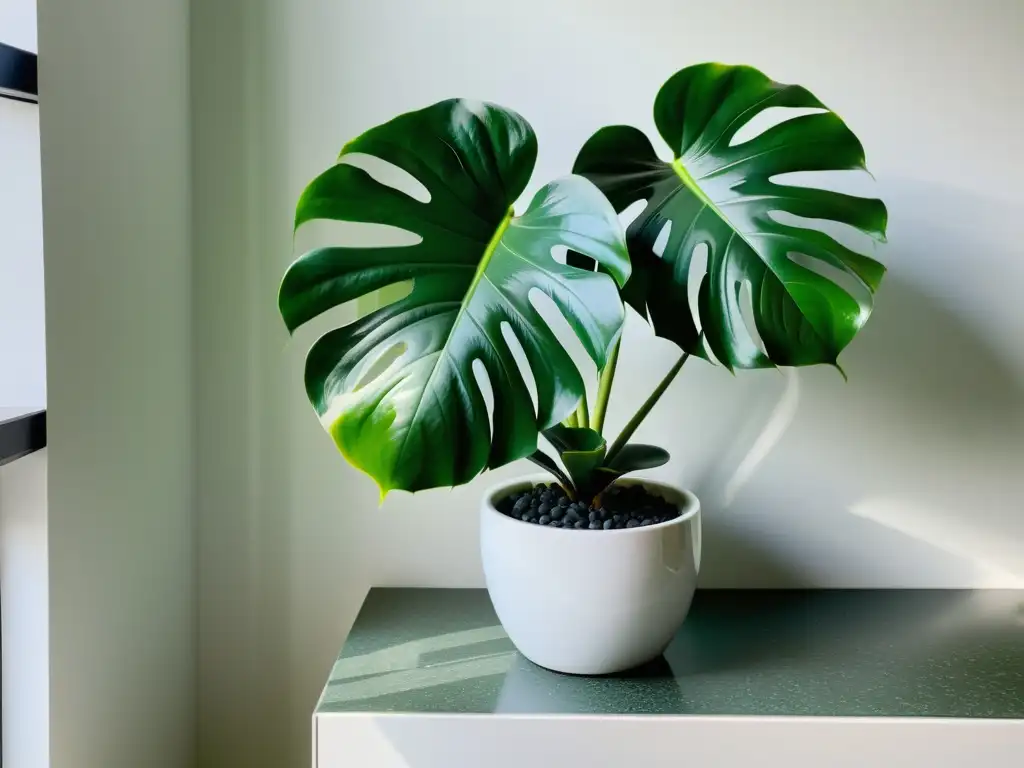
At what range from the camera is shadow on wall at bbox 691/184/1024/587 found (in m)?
1.17

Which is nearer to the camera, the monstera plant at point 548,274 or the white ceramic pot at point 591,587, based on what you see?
the monstera plant at point 548,274

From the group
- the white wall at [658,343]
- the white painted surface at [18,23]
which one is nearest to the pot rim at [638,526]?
Result: the white wall at [658,343]

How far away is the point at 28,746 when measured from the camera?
0.77 metres

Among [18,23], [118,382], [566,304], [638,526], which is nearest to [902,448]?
[638,526]

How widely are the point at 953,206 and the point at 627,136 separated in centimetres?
52

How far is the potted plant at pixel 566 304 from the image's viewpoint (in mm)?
725

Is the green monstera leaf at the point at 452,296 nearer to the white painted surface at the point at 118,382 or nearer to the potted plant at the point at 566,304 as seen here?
the potted plant at the point at 566,304

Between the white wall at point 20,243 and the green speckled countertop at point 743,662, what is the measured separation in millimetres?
412

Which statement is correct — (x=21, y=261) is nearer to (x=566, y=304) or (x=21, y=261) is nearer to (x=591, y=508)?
(x=566, y=304)

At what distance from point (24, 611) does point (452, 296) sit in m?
→ 0.46

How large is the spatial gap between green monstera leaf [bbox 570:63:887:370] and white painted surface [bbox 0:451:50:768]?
56 cm

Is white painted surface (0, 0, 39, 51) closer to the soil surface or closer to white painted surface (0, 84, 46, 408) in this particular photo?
white painted surface (0, 84, 46, 408)

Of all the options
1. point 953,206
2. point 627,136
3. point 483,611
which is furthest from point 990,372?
point 483,611

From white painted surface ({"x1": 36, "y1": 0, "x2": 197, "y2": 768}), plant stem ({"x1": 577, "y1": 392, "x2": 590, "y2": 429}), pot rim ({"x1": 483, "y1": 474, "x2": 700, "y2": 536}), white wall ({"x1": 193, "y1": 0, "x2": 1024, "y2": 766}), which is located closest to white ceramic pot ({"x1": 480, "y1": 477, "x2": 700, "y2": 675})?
pot rim ({"x1": 483, "y1": 474, "x2": 700, "y2": 536})
